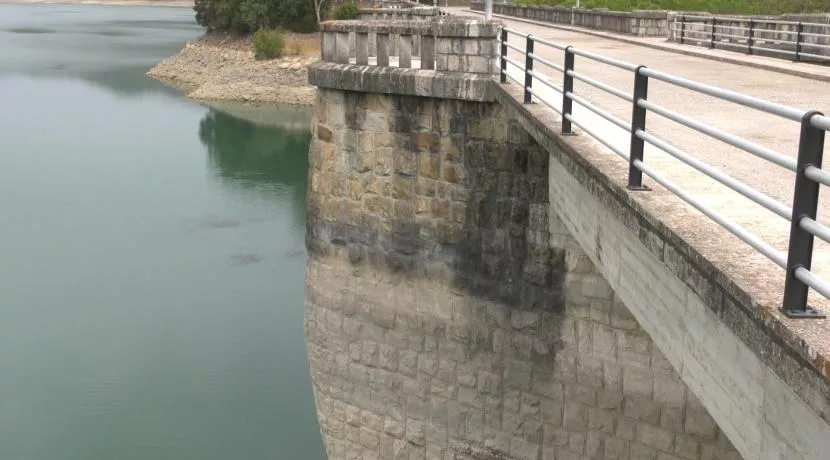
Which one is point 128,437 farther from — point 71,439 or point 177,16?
point 177,16

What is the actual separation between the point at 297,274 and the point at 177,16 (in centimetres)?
10935

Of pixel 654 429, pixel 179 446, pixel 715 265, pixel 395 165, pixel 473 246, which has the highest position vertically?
pixel 715 265

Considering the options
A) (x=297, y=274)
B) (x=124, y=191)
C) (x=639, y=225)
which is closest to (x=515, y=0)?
(x=124, y=191)

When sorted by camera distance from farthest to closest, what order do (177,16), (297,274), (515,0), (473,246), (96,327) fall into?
(177,16), (515,0), (297,274), (96,327), (473,246)

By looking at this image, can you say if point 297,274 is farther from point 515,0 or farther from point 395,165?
point 515,0

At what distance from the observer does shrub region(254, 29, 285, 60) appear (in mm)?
53156

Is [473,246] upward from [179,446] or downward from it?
upward

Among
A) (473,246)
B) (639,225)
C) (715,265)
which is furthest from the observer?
(473,246)

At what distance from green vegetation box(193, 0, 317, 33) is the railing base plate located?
56.5m

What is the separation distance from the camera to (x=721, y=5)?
1342 inches

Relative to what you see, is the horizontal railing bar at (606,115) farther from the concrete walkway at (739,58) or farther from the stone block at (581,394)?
the concrete walkway at (739,58)

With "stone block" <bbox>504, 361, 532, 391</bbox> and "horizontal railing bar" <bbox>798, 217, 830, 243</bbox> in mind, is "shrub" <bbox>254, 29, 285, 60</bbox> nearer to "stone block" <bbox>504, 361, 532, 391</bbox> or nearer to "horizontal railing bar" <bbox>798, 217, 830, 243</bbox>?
"stone block" <bbox>504, 361, 532, 391</bbox>

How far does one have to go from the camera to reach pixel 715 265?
→ 3.84 m

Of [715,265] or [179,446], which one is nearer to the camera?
[715,265]
